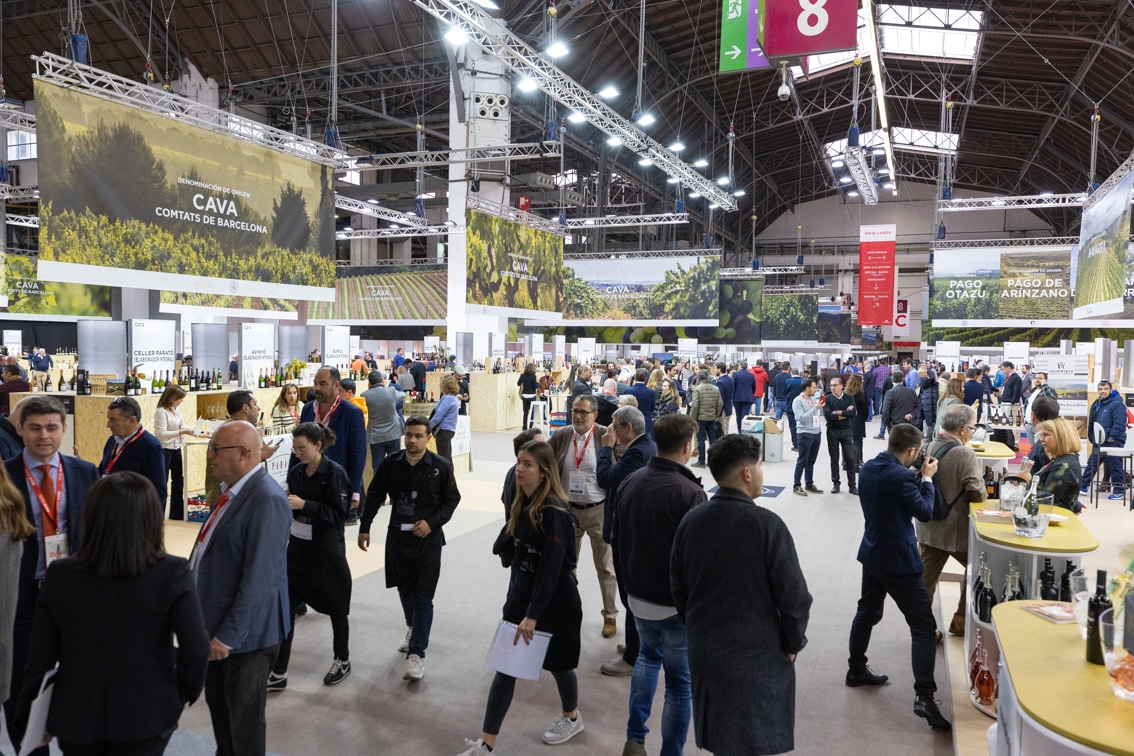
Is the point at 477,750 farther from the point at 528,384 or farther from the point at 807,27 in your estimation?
the point at 528,384

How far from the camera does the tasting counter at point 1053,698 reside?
1.75 meters

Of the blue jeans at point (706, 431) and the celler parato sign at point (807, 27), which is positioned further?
the blue jeans at point (706, 431)

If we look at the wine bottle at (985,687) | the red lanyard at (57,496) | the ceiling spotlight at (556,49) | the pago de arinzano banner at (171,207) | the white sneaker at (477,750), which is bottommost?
the white sneaker at (477,750)

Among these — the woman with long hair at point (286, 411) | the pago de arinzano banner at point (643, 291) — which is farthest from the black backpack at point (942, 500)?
the pago de arinzano banner at point (643, 291)

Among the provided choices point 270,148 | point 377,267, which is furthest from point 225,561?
point 377,267

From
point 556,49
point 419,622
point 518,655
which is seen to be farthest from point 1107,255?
point 518,655

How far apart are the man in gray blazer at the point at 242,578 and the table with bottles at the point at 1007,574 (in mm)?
2786

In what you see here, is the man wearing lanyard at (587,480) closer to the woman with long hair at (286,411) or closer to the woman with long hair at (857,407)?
the woman with long hair at (286,411)

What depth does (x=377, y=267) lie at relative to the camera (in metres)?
22.7

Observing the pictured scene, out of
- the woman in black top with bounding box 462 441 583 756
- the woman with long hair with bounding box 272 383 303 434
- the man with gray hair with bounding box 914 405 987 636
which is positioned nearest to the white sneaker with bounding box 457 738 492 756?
the woman in black top with bounding box 462 441 583 756

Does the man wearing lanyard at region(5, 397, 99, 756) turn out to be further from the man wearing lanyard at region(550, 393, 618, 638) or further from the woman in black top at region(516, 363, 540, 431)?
the woman in black top at region(516, 363, 540, 431)

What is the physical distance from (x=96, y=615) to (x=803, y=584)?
74.0 inches

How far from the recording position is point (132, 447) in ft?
12.1

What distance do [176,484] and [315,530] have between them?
12.6 ft
